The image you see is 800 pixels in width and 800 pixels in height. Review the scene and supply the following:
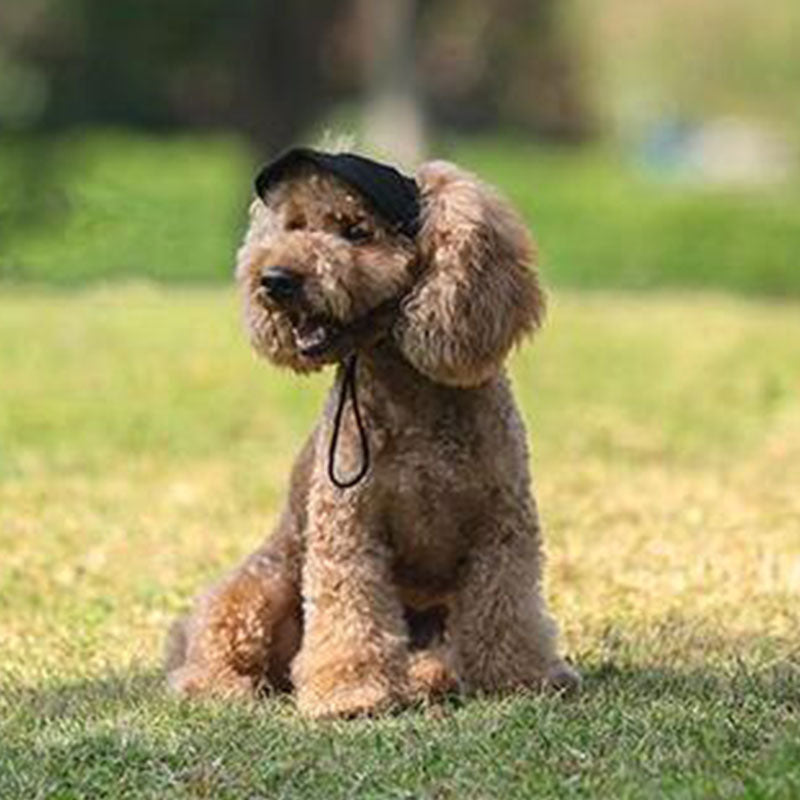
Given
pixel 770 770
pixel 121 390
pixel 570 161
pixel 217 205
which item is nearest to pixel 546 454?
pixel 121 390

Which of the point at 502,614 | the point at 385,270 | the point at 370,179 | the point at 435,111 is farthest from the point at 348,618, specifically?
the point at 435,111

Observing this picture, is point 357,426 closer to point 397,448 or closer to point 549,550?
point 397,448

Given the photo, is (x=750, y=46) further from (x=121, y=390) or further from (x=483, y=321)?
(x=483, y=321)

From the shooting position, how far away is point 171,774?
20.2 feet

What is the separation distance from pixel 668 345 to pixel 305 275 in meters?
9.74

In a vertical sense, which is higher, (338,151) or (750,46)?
(338,151)

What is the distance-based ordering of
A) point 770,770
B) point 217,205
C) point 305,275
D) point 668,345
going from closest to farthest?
point 770,770 → point 305,275 → point 668,345 → point 217,205

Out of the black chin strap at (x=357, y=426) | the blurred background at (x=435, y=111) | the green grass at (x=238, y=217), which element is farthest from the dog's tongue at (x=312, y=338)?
the blurred background at (x=435, y=111)

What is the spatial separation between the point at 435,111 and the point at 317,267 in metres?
36.8

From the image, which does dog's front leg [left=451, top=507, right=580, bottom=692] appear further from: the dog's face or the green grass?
the green grass

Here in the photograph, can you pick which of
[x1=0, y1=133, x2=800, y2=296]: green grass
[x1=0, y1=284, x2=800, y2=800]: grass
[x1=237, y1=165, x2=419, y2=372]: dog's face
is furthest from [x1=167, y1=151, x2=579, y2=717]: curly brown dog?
[x1=0, y1=133, x2=800, y2=296]: green grass

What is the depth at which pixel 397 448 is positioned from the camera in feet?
22.8

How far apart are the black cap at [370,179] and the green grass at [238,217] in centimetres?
968

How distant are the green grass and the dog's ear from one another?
9.80 meters
